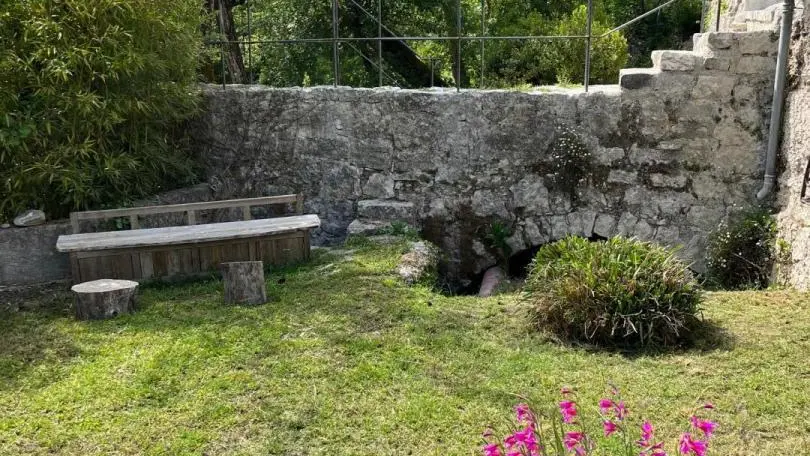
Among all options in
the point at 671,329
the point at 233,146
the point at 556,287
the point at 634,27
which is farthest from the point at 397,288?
the point at 634,27

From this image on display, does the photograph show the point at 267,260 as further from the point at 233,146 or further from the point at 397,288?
the point at 233,146

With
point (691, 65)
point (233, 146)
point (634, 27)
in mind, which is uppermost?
point (634, 27)

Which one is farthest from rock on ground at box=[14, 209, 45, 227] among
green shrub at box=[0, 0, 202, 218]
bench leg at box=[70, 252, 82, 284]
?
bench leg at box=[70, 252, 82, 284]

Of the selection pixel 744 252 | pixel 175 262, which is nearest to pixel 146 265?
pixel 175 262

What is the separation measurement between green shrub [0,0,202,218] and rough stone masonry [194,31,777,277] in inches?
40.8

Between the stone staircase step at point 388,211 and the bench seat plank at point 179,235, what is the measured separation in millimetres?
757

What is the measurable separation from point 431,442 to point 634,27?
31.9 ft

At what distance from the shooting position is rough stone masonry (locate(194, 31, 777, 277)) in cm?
621

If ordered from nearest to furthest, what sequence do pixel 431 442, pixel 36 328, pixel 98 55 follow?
pixel 431 442, pixel 36 328, pixel 98 55

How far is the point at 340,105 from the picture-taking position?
285 inches

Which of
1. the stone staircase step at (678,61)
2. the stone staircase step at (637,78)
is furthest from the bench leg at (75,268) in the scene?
the stone staircase step at (678,61)

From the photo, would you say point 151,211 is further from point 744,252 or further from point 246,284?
point 744,252

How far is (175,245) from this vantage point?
608 cm

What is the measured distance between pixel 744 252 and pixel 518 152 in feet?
7.09
